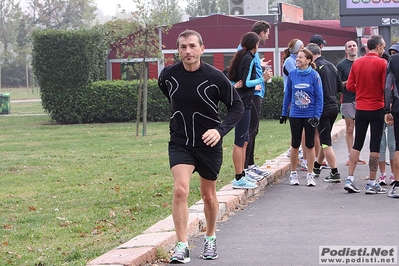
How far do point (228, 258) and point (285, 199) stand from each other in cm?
316

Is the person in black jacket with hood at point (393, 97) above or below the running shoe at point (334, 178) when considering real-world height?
above

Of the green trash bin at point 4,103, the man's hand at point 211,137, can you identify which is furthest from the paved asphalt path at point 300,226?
the green trash bin at point 4,103

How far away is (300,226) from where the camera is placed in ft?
26.5

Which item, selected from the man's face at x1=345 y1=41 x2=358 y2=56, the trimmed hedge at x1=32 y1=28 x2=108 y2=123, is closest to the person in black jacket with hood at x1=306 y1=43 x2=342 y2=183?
the man's face at x1=345 y1=41 x2=358 y2=56

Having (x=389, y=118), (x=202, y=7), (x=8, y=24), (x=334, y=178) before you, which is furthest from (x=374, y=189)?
(x=8, y=24)

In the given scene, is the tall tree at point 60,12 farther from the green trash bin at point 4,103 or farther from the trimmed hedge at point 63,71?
the trimmed hedge at point 63,71

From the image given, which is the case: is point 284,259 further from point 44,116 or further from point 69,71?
point 44,116

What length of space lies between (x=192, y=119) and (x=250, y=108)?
348 centimetres

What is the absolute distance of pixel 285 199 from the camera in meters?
9.84

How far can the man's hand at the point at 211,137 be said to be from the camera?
643 cm

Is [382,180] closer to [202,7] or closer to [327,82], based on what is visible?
[327,82]

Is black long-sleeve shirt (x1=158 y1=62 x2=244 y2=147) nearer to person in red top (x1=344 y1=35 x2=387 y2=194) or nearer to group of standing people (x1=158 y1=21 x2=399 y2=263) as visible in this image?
group of standing people (x1=158 y1=21 x2=399 y2=263)

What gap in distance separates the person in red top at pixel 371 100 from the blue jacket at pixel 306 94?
541mm

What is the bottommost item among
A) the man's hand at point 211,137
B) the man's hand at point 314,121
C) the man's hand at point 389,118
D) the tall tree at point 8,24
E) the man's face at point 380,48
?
the man's hand at point 314,121
